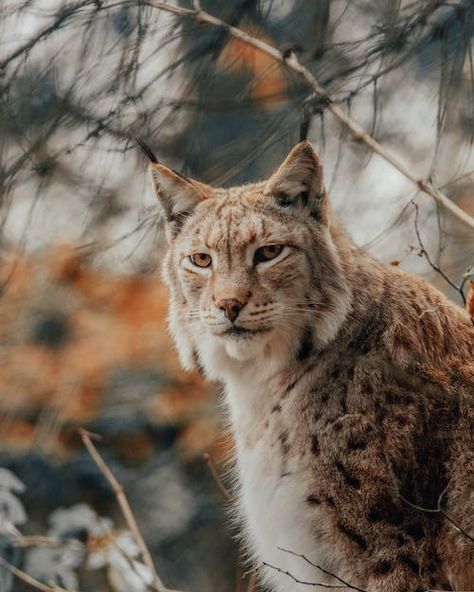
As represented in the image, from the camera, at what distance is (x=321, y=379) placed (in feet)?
10.3

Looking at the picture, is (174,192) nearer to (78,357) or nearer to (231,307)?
(231,307)

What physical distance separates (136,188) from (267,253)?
784 millimetres

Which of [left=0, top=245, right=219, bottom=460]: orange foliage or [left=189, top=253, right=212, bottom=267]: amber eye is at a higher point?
[left=189, top=253, right=212, bottom=267]: amber eye

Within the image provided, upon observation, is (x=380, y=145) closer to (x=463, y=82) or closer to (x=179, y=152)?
(x=463, y=82)

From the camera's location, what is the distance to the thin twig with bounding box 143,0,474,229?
3193mm

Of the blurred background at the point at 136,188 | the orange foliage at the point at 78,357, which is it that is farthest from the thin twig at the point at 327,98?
the orange foliage at the point at 78,357

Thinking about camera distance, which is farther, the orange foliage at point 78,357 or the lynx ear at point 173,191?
the orange foliage at point 78,357

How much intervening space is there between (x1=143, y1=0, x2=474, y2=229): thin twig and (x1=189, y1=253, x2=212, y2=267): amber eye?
1.95 ft

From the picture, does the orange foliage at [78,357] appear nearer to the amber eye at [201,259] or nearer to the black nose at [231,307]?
the amber eye at [201,259]

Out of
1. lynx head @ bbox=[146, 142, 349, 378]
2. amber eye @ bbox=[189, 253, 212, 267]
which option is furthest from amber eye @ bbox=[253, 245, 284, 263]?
amber eye @ bbox=[189, 253, 212, 267]

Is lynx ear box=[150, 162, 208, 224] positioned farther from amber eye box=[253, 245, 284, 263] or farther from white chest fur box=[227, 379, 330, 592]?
white chest fur box=[227, 379, 330, 592]

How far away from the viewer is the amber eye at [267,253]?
3.17m

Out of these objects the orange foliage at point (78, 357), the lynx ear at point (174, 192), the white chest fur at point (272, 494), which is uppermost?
the lynx ear at point (174, 192)

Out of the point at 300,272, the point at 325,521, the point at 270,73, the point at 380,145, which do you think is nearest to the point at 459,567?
the point at 325,521
